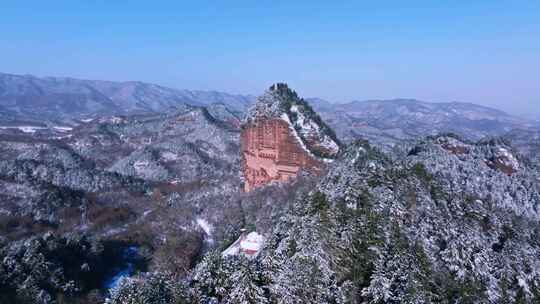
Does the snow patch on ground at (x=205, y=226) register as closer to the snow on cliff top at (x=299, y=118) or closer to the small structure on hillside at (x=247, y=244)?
the small structure on hillside at (x=247, y=244)

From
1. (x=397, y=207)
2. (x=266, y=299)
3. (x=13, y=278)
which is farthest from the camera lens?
(x=13, y=278)

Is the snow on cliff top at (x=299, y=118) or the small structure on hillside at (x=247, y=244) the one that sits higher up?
the snow on cliff top at (x=299, y=118)

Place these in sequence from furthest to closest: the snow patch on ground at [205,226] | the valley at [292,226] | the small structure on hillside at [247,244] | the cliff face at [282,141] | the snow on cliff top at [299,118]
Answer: the snow patch on ground at [205,226], the snow on cliff top at [299,118], the cliff face at [282,141], the small structure on hillside at [247,244], the valley at [292,226]

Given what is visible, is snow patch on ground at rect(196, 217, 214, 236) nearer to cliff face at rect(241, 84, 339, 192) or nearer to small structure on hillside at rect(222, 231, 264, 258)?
cliff face at rect(241, 84, 339, 192)

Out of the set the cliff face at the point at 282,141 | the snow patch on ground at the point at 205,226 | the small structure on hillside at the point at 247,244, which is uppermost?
the cliff face at the point at 282,141

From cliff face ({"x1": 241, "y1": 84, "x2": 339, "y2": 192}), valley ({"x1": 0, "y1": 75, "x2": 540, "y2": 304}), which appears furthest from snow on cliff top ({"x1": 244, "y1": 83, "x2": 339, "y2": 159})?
valley ({"x1": 0, "y1": 75, "x2": 540, "y2": 304})

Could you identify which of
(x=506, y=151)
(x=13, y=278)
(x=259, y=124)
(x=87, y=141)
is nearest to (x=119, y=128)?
(x=87, y=141)

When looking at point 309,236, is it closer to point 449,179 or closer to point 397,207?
point 397,207

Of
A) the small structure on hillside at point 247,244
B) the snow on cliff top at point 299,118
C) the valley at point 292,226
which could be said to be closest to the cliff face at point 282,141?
the snow on cliff top at point 299,118

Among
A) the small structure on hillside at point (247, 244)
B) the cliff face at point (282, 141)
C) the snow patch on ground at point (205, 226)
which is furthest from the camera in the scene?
the snow patch on ground at point (205, 226)
